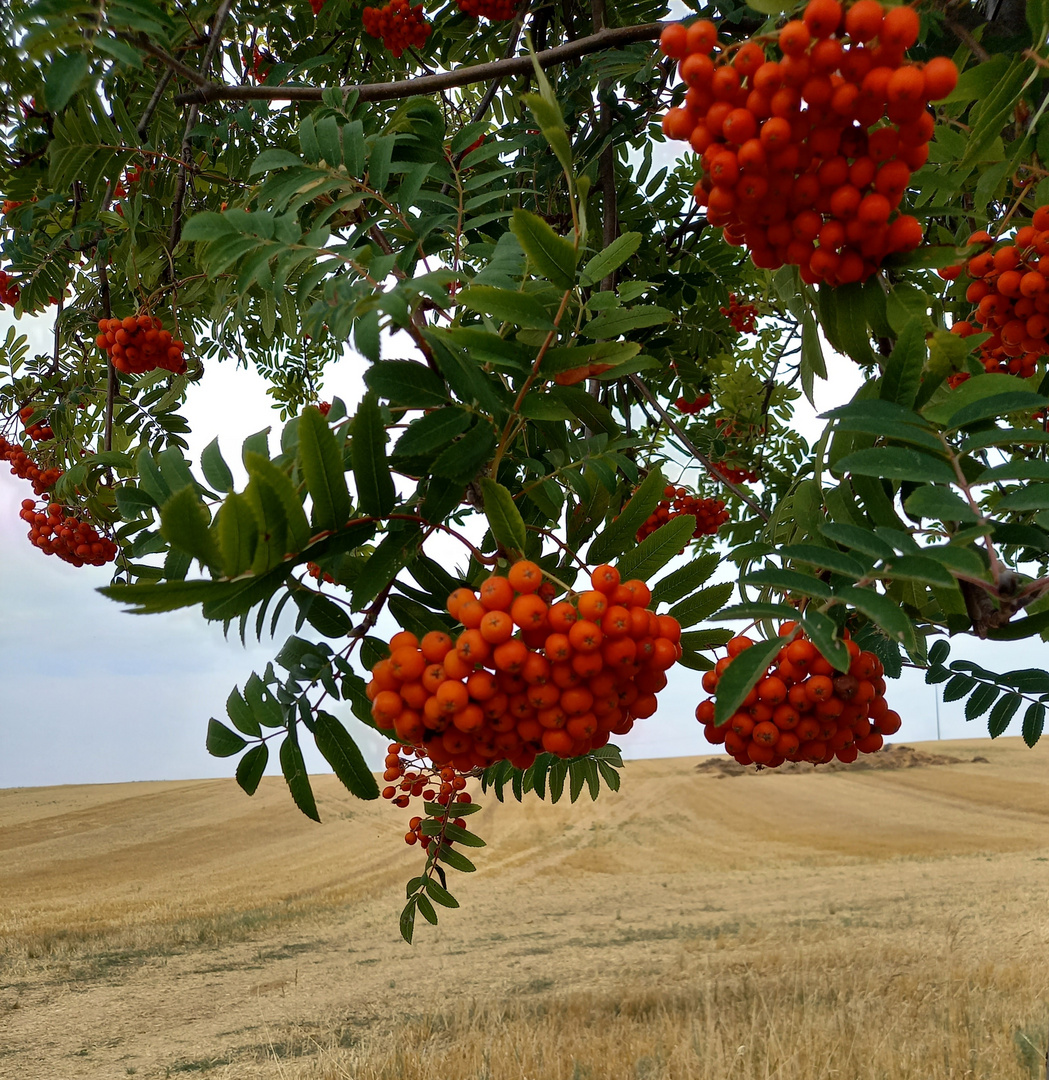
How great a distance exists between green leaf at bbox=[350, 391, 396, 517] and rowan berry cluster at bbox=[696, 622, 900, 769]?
0.53m

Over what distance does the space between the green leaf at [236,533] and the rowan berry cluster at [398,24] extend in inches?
132

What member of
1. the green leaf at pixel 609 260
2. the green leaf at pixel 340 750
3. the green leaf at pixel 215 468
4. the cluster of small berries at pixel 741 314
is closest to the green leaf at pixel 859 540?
the green leaf at pixel 609 260

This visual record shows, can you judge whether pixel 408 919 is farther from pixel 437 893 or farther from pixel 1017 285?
pixel 1017 285

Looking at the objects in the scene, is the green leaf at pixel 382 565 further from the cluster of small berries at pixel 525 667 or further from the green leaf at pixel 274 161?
the green leaf at pixel 274 161

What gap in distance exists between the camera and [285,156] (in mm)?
1495

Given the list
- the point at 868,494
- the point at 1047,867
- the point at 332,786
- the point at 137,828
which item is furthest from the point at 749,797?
the point at 868,494

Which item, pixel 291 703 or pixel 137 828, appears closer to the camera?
pixel 291 703

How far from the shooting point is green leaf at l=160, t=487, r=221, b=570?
2.49ft

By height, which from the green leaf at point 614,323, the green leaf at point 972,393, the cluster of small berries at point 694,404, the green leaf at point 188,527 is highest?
the cluster of small berries at point 694,404

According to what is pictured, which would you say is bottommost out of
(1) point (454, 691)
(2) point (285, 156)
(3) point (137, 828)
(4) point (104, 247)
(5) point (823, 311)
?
(3) point (137, 828)

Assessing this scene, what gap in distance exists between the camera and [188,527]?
30.6 inches

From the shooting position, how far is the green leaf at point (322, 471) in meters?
0.89

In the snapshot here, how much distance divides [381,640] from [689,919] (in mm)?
8224

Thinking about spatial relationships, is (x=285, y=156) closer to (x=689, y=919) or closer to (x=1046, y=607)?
(x=1046, y=607)
